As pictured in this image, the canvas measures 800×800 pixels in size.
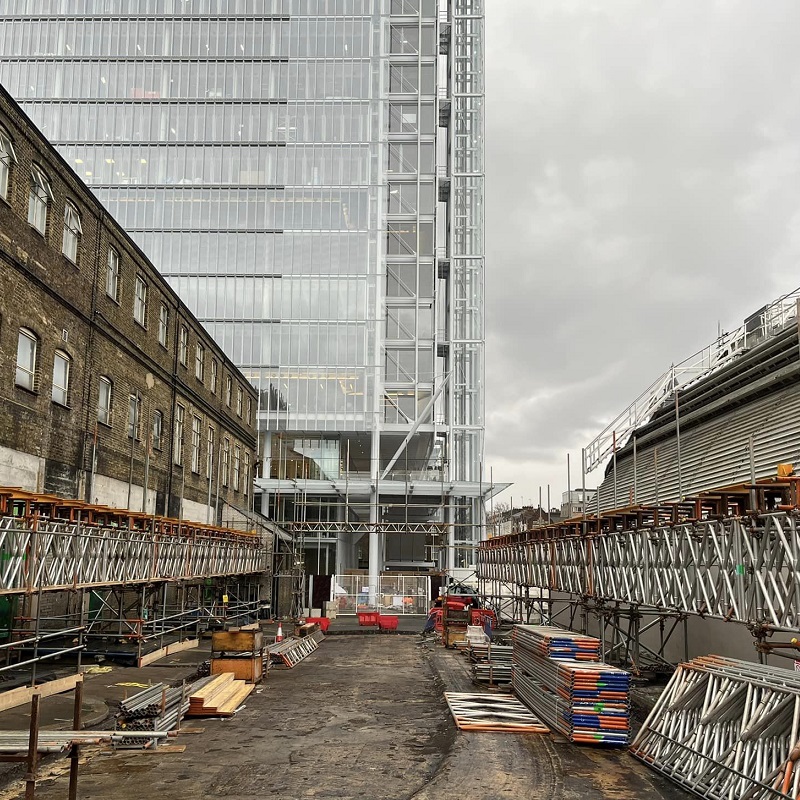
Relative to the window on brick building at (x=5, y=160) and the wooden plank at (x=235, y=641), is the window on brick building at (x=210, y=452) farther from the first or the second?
the window on brick building at (x=5, y=160)

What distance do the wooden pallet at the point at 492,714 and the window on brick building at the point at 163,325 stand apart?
18436 mm

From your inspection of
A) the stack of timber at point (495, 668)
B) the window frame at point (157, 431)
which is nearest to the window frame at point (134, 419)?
the window frame at point (157, 431)

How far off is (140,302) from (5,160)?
10270 millimetres

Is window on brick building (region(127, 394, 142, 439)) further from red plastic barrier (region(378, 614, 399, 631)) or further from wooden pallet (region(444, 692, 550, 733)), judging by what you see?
red plastic barrier (region(378, 614, 399, 631))

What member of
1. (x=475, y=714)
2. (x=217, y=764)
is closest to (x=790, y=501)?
(x=475, y=714)

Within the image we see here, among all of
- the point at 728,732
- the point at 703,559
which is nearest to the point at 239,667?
the point at 703,559

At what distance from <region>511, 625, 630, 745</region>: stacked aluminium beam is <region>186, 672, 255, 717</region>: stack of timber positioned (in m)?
6.43

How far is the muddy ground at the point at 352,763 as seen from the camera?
11664 millimetres

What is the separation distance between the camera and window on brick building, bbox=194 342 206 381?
37094 millimetres

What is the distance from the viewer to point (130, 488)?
27109mm

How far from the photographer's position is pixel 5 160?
19812mm

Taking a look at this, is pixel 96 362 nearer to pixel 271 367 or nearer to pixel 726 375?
pixel 726 375

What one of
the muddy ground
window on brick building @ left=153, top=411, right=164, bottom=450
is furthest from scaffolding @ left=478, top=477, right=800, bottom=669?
window on brick building @ left=153, top=411, right=164, bottom=450

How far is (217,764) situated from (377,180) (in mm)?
50664
